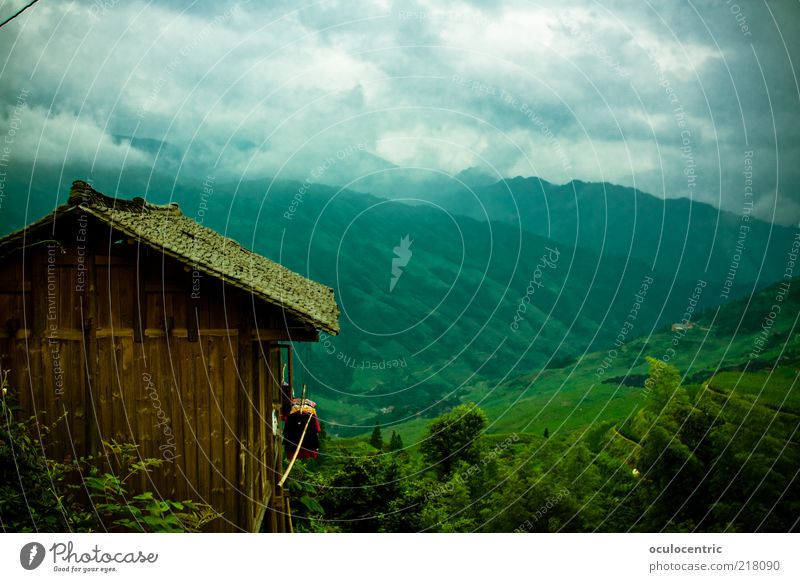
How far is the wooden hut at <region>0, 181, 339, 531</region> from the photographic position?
37.3 ft

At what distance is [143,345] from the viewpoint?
11.6 m

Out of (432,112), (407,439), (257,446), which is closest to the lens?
(257,446)

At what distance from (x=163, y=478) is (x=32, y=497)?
2.41 metres

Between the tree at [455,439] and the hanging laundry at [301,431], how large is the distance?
1842 centimetres

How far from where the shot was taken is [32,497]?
954cm

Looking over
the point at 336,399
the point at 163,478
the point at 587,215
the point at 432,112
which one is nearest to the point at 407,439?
the point at 432,112

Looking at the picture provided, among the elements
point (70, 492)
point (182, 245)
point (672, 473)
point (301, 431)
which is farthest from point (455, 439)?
point (182, 245)

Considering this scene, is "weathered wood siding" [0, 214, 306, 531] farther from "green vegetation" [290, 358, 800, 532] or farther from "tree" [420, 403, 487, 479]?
"tree" [420, 403, 487, 479]

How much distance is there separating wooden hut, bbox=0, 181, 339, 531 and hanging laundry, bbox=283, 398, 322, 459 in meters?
3.91

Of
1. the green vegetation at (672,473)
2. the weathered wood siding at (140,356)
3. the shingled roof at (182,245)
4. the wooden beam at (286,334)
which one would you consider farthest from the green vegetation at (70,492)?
the green vegetation at (672,473)

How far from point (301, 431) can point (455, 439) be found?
2145cm

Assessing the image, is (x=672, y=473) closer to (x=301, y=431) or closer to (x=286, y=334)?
(x=301, y=431)

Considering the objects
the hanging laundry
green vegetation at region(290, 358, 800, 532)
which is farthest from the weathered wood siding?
green vegetation at region(290, 358, 800, 532)
